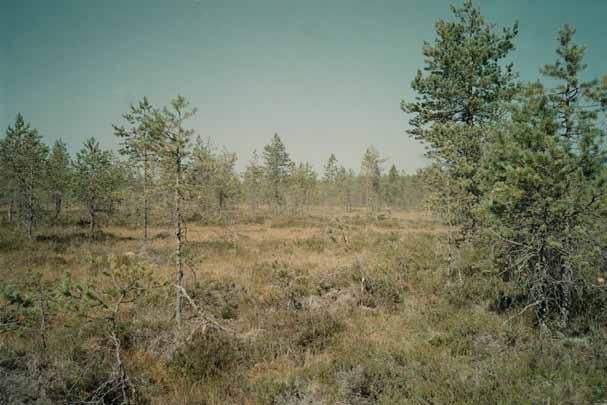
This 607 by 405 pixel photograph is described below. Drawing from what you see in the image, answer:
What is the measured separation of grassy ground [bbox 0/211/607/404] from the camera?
4.19 metres

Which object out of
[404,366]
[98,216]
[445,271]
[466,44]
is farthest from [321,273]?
[98,216]

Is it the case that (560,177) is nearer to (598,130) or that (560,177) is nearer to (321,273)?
(598,130)

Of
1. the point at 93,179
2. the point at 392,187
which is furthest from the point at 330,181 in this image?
the point at 93,179

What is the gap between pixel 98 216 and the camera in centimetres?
2589

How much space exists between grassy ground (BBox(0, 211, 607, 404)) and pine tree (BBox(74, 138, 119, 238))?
31.0ft

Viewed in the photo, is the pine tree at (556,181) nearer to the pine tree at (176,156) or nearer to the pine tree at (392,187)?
the pine tree at (176,156)

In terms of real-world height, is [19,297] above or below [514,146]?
below

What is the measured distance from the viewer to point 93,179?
747 inches

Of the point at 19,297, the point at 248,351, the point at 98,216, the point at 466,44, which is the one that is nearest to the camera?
the point at 19,297

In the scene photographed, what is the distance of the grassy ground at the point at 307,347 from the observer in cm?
419

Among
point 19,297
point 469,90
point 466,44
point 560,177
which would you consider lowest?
point 19,297

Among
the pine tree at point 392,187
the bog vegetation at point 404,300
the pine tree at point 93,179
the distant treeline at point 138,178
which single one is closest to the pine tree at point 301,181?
the distant treeline at point 138,178

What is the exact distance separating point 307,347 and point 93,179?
19.1 meters

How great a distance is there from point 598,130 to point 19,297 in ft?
31.6
